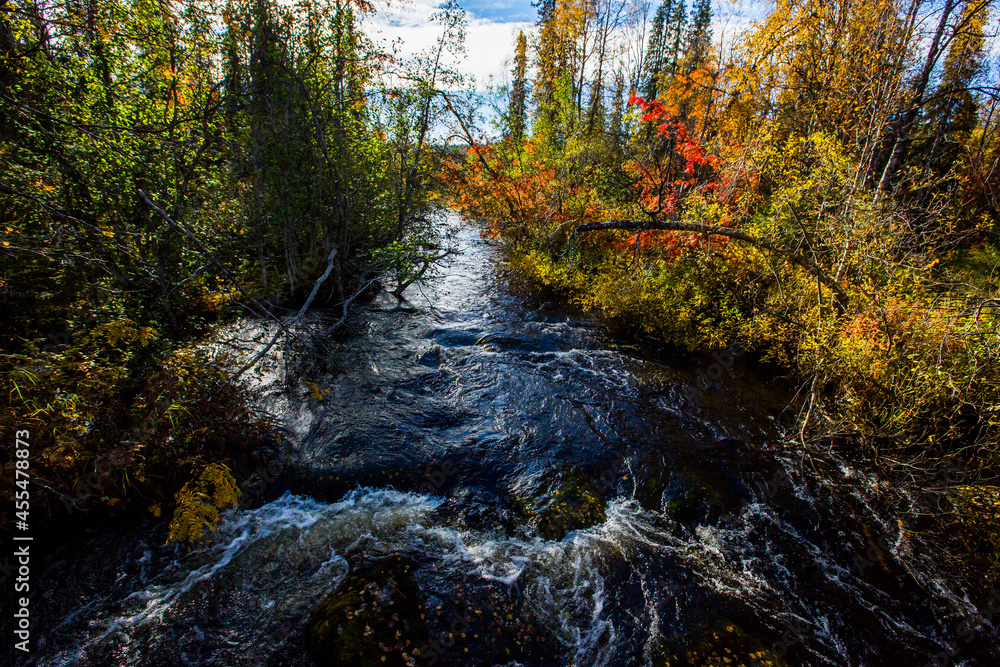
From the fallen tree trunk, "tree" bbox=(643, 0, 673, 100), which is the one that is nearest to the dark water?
the fallen tree trunk

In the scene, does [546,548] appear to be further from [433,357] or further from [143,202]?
[143,202]

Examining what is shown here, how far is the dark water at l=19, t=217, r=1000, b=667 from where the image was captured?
3.37 meters

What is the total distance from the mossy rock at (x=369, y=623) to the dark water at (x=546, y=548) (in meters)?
0.13

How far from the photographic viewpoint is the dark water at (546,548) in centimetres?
337

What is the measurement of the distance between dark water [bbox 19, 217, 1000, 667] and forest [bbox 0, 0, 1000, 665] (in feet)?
0.19

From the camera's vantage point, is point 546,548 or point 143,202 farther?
point 143,202

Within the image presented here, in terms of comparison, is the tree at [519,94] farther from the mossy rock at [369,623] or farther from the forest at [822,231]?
the mossy rock at [369,623]

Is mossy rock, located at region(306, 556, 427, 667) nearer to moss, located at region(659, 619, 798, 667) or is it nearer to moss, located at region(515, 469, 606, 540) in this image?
moss, located at region(515, 469, 606, 540)

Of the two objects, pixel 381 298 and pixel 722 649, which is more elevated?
pixel 381 298

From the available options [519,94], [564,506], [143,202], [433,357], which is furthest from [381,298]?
[519,94]

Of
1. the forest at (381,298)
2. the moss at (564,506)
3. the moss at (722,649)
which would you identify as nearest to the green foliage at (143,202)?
the forest at (381,298)

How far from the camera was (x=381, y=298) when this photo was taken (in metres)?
10.6

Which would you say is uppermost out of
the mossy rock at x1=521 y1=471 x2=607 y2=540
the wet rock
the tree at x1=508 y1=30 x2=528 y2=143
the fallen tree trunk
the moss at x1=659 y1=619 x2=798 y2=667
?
the tree at x1=508 y1=30 x2=528 y2=143

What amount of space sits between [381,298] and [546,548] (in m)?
8.13
